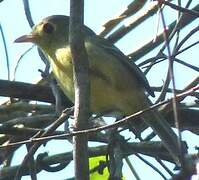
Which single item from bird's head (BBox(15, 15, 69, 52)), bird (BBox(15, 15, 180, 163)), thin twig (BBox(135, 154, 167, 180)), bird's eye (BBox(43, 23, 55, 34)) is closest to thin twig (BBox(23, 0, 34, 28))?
bird (BBox(15, 15, 180, 163))

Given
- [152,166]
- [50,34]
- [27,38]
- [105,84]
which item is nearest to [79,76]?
[152,166]

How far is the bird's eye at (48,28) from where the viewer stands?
5043 mm

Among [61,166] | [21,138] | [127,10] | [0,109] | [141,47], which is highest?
[127,10]

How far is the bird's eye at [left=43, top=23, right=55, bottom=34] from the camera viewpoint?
16.5 ft

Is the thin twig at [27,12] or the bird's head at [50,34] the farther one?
the bird's head at [50,34]

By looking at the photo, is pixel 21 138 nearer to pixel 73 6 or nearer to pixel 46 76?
pixel 46 76

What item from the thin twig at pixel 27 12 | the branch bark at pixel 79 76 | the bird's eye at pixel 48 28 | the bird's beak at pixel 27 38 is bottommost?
the branch bark at pixel 79 76

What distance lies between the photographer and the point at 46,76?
3.71 m

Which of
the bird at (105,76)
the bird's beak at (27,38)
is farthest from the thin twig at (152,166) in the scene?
the bird's beak at (27,38)

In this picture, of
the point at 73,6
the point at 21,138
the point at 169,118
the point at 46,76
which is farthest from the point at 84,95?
the point at 169,118

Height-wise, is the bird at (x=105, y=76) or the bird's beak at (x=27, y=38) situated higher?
the bird's beak at (x=27, y=38)

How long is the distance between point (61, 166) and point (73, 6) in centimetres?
117

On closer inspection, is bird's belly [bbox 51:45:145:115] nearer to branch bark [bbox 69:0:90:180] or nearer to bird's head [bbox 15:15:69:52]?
bird's head [bbox 15:15:69:52]

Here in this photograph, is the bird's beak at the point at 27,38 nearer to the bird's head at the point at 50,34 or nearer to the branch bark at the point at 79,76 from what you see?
the bird's head at the point at 50,34
